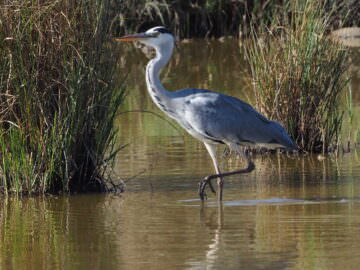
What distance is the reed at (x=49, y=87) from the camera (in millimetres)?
7824

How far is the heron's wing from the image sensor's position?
829 cm

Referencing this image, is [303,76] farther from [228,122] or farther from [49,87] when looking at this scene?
[49,87]

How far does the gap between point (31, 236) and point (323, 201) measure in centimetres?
236

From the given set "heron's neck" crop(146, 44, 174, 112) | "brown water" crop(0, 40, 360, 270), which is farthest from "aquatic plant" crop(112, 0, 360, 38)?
"heron's neck" crop(146, 44, 174, 112)

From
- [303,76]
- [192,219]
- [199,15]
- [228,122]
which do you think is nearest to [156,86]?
[228,122]

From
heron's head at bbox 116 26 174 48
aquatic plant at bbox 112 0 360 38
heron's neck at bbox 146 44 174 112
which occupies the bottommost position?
heron's neck at bbox 146 44 174 112

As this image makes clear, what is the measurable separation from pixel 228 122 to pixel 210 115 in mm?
204

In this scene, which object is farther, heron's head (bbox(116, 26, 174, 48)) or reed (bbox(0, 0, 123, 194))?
heron's head (bbox(116, 26, 174, 48))

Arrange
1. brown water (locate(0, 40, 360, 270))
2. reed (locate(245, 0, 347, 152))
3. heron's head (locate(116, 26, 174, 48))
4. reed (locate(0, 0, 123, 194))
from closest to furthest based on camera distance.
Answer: brown water (locate(0, 40, 360, 270))
reed (locate(0, 0, 123, 194))
heron's head (locate(116, 26, 174, 48))
reed (locate(245, 0, 347, 152))

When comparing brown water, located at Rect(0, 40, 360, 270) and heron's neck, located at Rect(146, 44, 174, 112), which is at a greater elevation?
heron's neck, located at Rect(146, 44, 174, 112)

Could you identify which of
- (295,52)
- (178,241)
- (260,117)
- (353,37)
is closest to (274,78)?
(295,52)

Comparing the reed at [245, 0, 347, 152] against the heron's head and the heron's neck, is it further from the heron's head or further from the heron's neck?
the heron's neck

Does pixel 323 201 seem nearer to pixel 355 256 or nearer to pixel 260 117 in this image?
pixel 260 117

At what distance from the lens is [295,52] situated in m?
9.53
